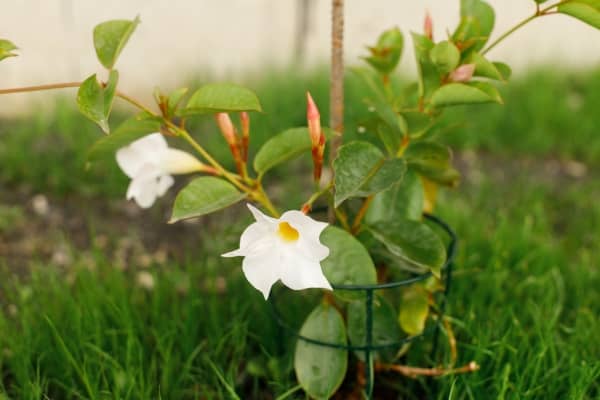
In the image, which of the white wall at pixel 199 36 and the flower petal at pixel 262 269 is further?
the white wall at pixel 199 36

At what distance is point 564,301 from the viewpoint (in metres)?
1.79

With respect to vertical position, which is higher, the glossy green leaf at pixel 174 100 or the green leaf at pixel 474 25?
the green leaf at pixel 474 25

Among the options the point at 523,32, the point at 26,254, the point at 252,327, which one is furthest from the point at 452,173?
the point at 523,32

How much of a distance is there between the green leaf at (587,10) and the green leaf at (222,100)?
49cm

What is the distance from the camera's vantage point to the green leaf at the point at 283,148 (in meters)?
1.15

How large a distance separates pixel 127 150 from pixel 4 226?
1236 mm

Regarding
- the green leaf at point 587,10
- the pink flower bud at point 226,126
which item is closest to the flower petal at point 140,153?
the pink flower bud at point 226,126

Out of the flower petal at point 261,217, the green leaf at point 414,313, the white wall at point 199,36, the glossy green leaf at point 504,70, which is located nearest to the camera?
the flower petal at point 261,217

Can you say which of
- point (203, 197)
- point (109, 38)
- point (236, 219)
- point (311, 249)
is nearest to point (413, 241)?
point (311, 249)

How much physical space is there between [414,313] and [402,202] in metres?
0.20

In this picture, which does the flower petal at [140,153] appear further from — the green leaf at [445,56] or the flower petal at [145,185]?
the green leaf at [445,56]

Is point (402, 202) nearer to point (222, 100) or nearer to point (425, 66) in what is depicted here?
point (425, 66)

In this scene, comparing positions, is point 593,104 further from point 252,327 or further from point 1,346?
point 1,346

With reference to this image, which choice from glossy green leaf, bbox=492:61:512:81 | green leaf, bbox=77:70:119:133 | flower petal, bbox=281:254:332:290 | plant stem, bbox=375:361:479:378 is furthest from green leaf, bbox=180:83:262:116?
Answer: plant stem, bbox=375:361:479:378
